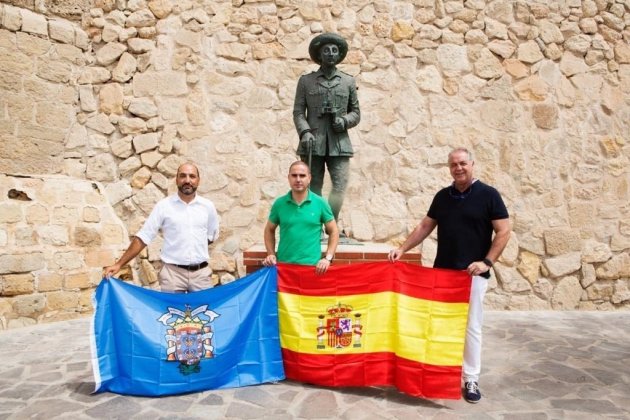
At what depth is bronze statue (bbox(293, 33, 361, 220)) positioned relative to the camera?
12.5ft

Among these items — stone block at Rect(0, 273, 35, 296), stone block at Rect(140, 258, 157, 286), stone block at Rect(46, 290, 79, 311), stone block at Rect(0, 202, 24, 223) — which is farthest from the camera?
stone block at Rect(140, 258, 157, 286)

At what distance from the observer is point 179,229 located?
304 cm

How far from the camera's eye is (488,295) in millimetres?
5535

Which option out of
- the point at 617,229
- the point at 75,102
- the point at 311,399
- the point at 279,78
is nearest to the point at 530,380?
the point at 311,399

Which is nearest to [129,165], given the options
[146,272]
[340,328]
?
[146,272]

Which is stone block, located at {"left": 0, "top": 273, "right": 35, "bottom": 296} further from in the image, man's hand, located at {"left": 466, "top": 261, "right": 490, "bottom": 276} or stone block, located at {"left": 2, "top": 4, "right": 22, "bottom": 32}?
man's hand, located at {"left": 466, "top": 261, "right": 490, "bottom": 276}

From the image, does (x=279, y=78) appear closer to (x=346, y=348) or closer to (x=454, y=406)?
(x=346, y=348)

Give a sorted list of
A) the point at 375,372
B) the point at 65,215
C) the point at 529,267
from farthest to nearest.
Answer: the point at 529,267 < the point at 65,215 < the point at 375,372

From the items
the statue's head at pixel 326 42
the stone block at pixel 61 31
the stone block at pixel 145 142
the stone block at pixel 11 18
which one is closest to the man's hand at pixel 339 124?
the statue's head at pixel 326 42

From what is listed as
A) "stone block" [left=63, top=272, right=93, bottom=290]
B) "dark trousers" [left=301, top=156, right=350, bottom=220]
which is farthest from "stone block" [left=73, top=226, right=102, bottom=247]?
"dark trousers" [left=301, top=156, right=350, bottom=220]

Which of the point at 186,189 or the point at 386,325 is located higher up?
the point at 186,189

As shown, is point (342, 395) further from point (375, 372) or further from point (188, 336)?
point (188, 336)

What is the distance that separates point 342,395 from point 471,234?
1204mm

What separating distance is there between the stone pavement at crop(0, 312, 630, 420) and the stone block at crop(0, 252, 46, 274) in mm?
785
